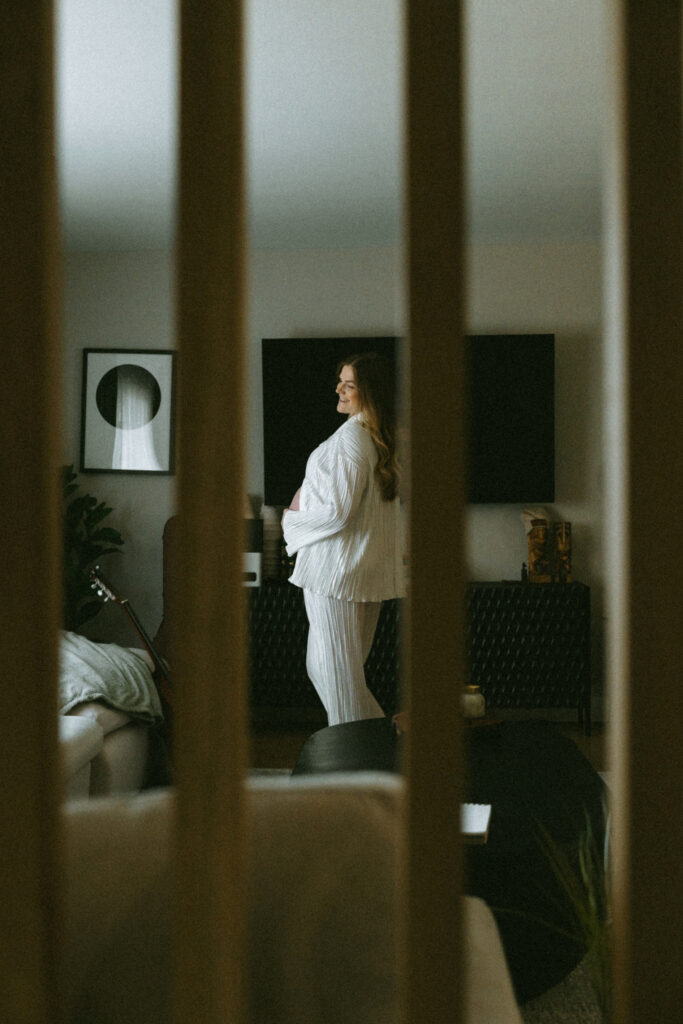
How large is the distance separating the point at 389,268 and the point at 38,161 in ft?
14.7

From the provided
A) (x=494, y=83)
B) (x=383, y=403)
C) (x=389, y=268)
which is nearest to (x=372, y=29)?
(x=494, y=83)

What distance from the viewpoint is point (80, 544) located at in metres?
4.57

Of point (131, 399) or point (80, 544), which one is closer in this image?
point (80, 544)

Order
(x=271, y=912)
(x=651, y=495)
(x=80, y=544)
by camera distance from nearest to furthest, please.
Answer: (x=651, y=495) → (x=271, y=912) → (x=80, y=544)

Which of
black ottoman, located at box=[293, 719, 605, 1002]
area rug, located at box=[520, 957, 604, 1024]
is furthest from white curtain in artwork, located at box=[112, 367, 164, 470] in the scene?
area rug, located at box=[520, 957, 604, 1024]

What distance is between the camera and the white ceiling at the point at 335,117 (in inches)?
93.2

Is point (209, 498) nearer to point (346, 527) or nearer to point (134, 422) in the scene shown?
point (346, 527)

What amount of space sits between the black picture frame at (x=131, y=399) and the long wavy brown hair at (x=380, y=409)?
2.21 metres

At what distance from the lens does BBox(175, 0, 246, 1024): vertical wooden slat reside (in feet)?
1.18

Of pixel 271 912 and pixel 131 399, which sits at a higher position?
pixel 131 399

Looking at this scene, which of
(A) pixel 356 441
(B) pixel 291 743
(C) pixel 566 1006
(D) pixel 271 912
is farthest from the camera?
(B) pixel 291 743

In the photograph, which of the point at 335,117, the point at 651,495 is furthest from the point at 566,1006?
the point at 335,117

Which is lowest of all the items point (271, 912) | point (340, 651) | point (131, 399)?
point (340, 651)

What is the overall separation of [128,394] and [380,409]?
2413 mm
